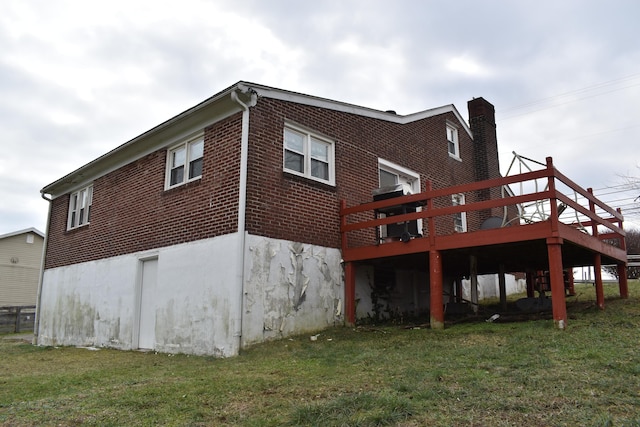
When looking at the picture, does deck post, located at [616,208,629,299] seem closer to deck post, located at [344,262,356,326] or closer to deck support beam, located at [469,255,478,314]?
deck support beam, located at [469,255,478,314]

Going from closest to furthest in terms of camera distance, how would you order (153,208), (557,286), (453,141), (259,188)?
1. (557,286)
2. (259,188)
3. (153,208)
4. (453,141)

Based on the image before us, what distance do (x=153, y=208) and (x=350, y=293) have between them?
5.00m

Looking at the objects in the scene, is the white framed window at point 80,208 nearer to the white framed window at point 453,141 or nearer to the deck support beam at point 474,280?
the deck support beam at point 474,280

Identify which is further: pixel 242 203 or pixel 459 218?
pixel 459 218

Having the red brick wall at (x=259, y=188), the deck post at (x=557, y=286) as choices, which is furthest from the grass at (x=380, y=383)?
the red brick wall at (x=259, y=188)

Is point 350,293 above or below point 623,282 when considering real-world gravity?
below

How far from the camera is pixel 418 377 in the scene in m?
5.28

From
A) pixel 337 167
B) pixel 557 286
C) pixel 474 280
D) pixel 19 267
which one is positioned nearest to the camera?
pixel 557 286

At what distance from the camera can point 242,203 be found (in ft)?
29.3

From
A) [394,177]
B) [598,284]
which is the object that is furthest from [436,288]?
[394,177]

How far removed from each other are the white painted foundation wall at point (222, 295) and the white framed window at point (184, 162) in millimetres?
1590

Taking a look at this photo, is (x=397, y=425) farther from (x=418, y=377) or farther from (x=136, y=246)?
(x=136, y=246)

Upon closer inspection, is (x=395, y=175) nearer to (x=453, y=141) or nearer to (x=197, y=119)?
(x=453, y=141)

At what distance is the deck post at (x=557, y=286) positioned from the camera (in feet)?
24.4
